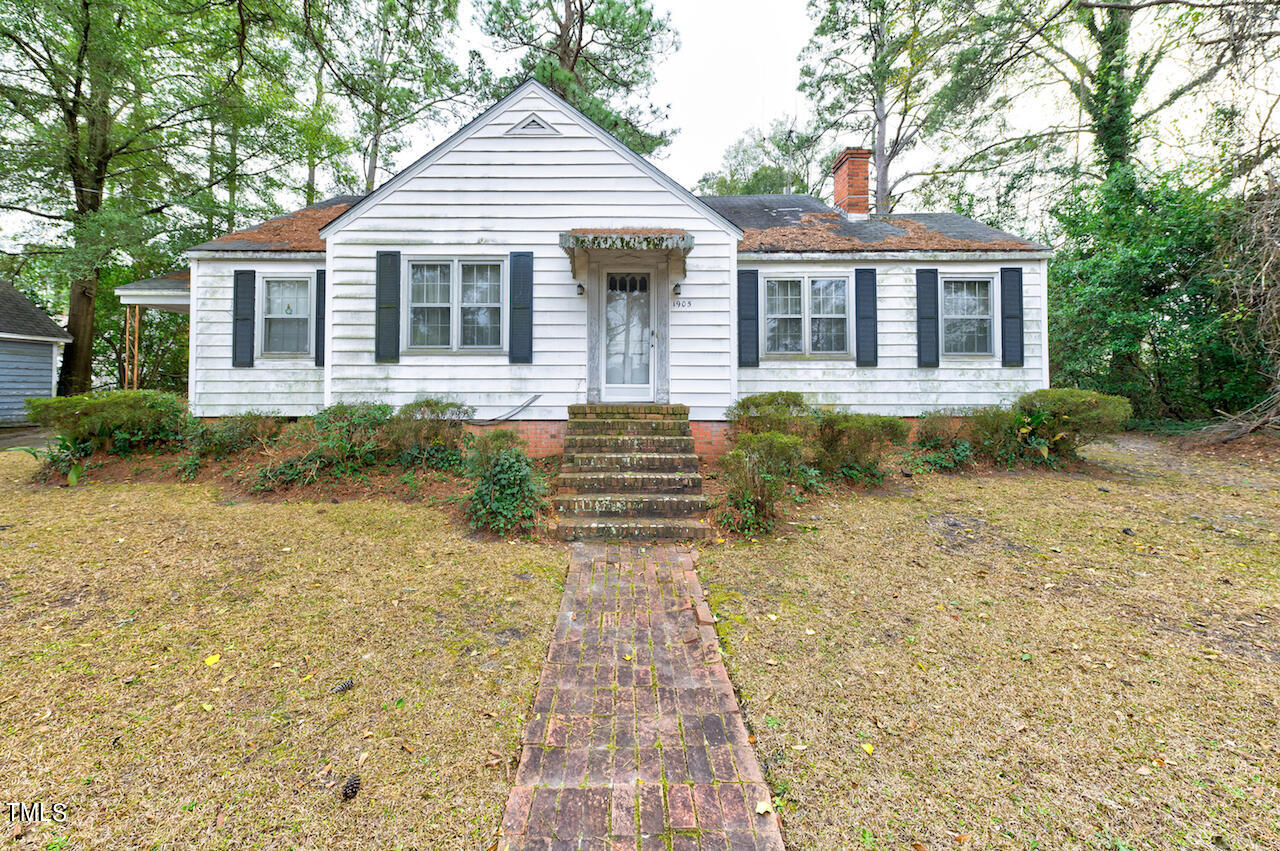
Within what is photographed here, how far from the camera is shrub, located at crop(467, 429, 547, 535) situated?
5.38 m

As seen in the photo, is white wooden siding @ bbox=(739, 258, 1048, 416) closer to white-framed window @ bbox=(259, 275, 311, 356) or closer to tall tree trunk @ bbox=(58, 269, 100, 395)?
white-framed window @ bbox=(259, 275, 311, 356)

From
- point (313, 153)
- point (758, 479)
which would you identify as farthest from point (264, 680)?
point (313, 153)

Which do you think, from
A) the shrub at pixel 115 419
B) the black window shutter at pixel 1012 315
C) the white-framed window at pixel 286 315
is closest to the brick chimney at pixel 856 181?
the black window shutter at pixel 1012 315

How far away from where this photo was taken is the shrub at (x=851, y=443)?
6.75m

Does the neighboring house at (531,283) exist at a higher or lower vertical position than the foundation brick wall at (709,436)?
higher

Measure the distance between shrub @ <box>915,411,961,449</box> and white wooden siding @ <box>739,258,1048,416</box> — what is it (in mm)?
1176

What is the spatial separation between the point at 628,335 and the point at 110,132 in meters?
17.2

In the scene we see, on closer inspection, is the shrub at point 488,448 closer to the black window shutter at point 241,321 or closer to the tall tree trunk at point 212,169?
the black window shutter at point 241,321

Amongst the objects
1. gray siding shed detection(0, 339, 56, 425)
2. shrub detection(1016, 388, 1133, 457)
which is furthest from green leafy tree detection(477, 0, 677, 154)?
gray siding shed detection(0, 339, 56, 425)

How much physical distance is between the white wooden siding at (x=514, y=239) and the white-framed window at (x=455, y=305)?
0.69 ft

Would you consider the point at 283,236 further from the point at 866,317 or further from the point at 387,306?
the point at 866,317

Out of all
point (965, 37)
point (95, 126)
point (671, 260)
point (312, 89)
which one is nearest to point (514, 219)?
point (671, 260)

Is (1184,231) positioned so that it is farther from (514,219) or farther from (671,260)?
(514,219)

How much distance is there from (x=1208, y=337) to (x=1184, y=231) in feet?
7.43
